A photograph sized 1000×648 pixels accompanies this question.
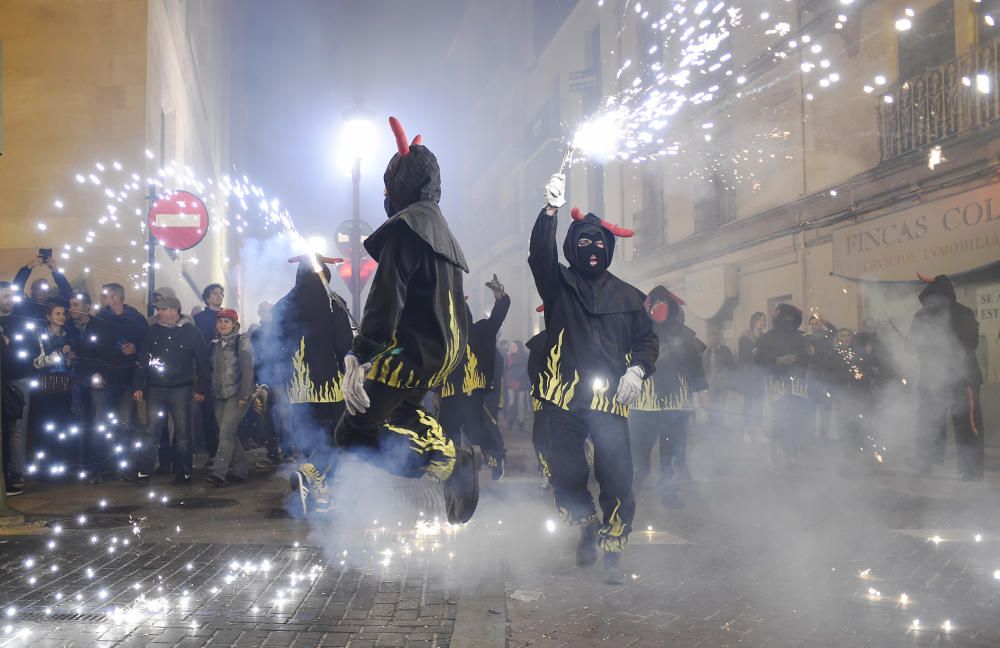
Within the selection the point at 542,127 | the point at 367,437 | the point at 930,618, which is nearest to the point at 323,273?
the point at 367,437

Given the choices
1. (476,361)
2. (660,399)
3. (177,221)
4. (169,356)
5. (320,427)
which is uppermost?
(177,221)

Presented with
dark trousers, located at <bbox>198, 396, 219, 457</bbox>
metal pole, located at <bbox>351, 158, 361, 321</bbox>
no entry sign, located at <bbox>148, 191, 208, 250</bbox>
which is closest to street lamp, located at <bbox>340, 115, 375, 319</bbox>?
metal pole, located at <bbox>351, 158, 361, 321</bbox>

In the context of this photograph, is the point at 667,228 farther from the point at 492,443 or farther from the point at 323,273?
the point at 323,273

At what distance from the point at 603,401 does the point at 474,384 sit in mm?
3503

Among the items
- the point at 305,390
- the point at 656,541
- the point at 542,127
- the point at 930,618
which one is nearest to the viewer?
the point at 930,618

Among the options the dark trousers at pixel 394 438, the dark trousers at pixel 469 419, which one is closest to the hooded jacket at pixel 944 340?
the dark trousers at pixel 469 419

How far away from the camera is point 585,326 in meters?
4.86

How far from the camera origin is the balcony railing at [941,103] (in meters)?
→ 11.2

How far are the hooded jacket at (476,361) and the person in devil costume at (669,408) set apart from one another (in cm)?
147

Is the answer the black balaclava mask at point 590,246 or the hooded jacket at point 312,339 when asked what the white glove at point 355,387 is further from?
the hooded jacket at point 312,339

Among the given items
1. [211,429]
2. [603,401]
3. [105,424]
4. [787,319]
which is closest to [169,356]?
[105,424]

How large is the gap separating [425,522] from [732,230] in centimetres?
1324

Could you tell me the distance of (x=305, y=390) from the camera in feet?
21.0

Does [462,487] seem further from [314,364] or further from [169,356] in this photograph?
[169,356]
